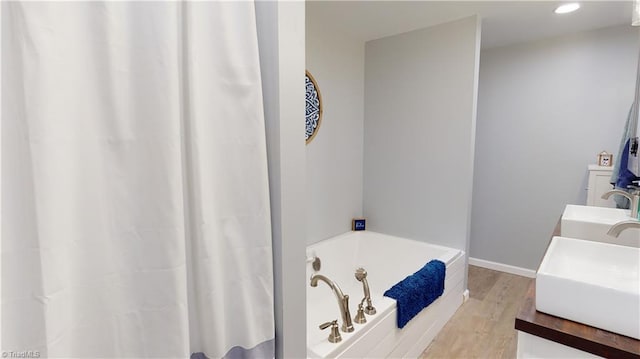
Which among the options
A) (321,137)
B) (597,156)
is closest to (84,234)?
(321,137)

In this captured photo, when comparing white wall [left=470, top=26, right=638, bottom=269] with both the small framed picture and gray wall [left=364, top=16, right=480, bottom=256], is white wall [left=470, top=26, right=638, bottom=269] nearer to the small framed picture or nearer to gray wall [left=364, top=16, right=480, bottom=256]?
the small framed picture

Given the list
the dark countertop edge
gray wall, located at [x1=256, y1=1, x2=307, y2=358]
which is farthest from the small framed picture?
gray wall, located at [x1=256, y1=1, x2=307, y2=358]

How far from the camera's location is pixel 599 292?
971mm

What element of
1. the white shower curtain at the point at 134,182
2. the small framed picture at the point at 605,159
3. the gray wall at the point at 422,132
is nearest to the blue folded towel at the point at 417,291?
the gray wall at the point at 422,132

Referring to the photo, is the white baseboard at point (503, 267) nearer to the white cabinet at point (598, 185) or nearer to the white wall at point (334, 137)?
the white cabinet at point (598, 185)

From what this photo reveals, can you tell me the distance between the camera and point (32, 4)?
56 centimetres

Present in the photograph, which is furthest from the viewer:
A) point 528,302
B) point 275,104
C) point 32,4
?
point 528,302

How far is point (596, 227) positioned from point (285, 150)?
1828mm

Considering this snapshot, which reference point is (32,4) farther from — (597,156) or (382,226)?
(597,156)

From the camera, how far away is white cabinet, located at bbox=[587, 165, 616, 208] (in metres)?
2.59

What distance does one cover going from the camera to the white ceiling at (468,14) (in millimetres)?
2363

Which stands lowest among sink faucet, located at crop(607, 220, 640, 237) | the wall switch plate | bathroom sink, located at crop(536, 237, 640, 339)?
the wall switch plate

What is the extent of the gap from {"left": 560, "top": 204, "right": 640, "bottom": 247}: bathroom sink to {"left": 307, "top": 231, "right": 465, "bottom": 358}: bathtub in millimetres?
897

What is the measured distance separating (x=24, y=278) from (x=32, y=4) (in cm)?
48
